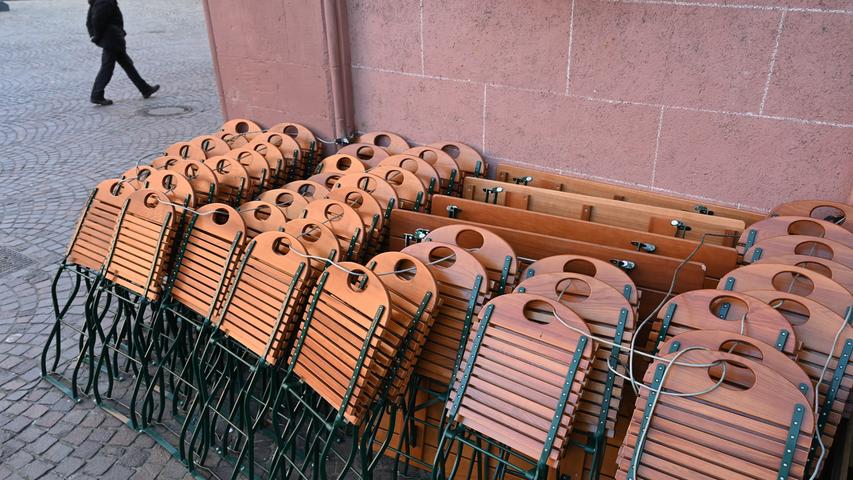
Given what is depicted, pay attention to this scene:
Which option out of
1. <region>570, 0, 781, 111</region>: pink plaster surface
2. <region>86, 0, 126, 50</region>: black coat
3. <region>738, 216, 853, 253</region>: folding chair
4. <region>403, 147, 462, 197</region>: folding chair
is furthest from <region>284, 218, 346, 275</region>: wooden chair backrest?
<region>86, 0, 126, 50</region>: black coat

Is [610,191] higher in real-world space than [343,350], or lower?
higher

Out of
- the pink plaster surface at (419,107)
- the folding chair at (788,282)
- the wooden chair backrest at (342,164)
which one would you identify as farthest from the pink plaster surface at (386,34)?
the folding chair at (788,282)

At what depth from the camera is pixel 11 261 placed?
18.4 feet

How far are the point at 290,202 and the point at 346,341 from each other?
5.22 feet

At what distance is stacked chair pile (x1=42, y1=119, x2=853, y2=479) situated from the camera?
228cm

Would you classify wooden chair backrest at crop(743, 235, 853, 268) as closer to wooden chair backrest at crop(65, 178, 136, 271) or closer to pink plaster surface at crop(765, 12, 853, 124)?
pink plaster surface at crop(765, 12, 853, 124)

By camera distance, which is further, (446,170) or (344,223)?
(446,170)

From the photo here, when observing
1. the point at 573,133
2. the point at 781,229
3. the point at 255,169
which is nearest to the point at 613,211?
the point at 573,133

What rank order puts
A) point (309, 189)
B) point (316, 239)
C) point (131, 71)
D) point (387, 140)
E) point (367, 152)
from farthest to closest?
point (131, 71) < point (387, 140) < point (367, 152) < point (309, 189) < point (316, 239)

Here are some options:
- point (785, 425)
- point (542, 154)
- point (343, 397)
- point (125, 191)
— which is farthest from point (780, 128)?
point (125, 191)

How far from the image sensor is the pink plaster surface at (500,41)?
421 cm

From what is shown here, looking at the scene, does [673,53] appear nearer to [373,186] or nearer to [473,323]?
[373,186]

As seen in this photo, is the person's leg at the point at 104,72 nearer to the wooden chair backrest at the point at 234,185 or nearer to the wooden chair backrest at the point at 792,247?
the wooden chair backrest at the point at 234,185

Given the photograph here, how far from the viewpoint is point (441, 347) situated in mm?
2980
